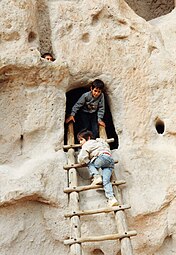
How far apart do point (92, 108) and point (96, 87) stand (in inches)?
9.7

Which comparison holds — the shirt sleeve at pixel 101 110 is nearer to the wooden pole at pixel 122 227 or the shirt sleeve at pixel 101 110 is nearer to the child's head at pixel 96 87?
the child's head at pixel 96 87

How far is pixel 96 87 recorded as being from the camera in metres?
3.50

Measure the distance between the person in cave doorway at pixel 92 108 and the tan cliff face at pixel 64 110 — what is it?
0.37 ft

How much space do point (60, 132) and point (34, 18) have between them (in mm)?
1115

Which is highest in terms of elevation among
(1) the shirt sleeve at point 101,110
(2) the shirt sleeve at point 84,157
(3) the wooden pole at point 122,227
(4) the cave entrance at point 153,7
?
(4) the cave entrance at point 153,7

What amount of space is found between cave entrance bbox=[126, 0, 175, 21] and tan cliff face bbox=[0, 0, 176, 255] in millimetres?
1328

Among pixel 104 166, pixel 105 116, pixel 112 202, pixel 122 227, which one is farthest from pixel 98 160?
pixel 105 116

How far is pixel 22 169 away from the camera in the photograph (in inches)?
122

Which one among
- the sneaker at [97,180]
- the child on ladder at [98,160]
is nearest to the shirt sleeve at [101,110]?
the child on ladder at [98,160]

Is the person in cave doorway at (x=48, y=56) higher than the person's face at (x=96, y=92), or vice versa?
the person in cave doorway at (x=48, y=56)

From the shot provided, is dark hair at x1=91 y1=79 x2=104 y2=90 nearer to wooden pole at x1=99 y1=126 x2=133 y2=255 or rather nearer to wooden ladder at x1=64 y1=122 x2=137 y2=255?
wooden ladder at x1=64 y1=122 x2=137 y2=255

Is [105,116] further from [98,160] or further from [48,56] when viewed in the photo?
[98,160]

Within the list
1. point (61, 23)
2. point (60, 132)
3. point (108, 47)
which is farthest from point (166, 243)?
point (61, 23)

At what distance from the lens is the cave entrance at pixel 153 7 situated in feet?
17.7
